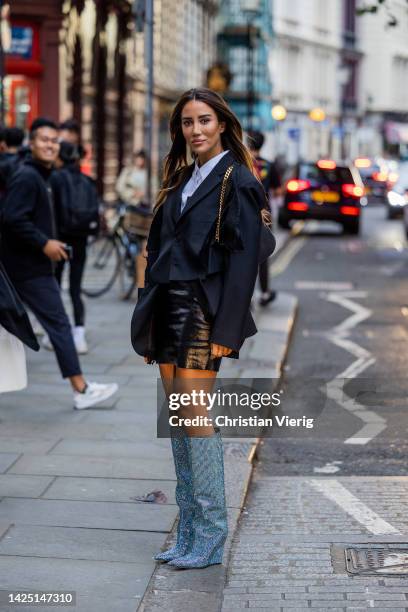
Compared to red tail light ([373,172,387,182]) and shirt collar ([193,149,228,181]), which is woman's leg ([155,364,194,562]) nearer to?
shirt collar ([193,149,228,181])

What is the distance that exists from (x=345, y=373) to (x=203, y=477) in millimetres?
5381

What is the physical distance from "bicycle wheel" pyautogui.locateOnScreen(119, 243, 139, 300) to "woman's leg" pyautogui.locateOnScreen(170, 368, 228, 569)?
9784 mm

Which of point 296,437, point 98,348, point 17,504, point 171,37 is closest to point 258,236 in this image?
point 17,504

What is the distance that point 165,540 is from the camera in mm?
5457

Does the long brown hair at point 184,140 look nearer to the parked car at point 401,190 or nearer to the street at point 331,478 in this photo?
the street at point 331,478

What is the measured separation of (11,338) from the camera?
635cm

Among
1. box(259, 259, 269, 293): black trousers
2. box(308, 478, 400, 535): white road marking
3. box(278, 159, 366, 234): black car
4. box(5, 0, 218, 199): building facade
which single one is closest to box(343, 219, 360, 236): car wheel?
box(278, 159, 366, 234): black car

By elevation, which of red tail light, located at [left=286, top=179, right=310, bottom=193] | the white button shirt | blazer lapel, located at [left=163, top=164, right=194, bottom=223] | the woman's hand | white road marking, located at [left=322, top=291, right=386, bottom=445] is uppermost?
the white button shirt

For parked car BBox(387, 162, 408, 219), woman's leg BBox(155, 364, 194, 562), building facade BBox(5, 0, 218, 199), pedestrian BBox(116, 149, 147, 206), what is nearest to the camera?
woman's leg BBox(155, 364, 194, 562)

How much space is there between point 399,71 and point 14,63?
237ft

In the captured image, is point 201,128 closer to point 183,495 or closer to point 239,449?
point 183,495

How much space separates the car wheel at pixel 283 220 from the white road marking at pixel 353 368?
13677mm

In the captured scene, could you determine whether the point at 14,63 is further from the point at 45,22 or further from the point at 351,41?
the point at 351,41

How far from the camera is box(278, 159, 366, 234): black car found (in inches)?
1161
